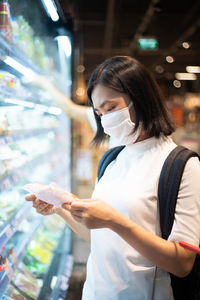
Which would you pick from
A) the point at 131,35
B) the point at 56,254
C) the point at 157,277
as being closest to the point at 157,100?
the point at 157,277

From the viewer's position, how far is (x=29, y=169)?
6.91ft

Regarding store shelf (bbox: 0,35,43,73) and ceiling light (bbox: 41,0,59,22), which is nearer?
store shelf (bbox: 0,35,43,73)

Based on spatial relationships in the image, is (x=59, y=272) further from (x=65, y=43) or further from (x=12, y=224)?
(x=65, y=43)

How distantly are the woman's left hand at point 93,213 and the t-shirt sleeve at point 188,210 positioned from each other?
0.24 metres

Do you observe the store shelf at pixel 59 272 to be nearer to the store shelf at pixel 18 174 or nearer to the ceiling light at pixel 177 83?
the store shelf at pixel 18 174

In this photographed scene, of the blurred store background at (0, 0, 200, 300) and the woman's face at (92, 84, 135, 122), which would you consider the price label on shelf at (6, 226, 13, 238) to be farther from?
the woman's face at (92, 84, 135, 122)

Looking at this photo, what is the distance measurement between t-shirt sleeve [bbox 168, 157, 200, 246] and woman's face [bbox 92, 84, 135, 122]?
0.35 meters

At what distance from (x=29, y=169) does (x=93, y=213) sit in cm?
127

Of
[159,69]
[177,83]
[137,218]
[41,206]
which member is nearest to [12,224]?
[41,206]

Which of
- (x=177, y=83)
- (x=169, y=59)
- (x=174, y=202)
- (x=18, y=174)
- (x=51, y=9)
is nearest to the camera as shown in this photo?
(x=174, y=202)

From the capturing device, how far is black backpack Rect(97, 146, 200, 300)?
107 cm

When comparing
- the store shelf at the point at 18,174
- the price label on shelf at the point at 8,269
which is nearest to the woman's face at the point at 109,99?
the store shelf at the point at 18,174

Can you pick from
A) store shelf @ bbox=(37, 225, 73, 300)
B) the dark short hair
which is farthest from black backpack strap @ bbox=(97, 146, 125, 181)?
store shelf @ bbox=(37, 225, 73, 300)

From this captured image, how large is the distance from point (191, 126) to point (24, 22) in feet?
23.8
